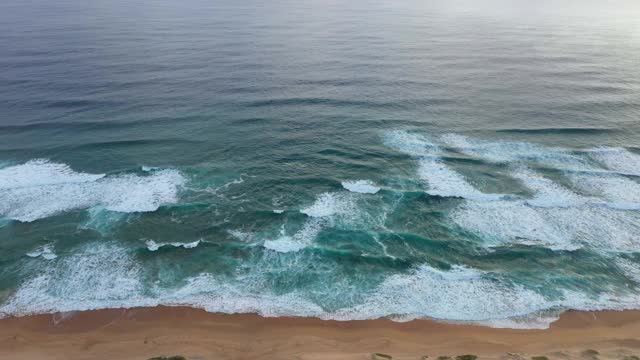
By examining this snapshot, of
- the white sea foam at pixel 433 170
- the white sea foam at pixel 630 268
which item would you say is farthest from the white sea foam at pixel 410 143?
the white sea foam at pixel 630 268

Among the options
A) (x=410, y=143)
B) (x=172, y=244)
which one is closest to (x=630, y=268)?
(x=410, y=143)

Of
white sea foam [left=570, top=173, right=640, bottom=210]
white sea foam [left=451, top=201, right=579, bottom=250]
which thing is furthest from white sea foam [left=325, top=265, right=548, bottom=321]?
white sea foam [left=570, top=173, right=640, bottom=210]

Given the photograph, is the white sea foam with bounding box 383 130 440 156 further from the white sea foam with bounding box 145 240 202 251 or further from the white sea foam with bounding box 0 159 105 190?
the white sea foam with bounding box 0 159 105 190

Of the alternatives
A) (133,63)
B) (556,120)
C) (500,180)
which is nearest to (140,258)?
(500,180)

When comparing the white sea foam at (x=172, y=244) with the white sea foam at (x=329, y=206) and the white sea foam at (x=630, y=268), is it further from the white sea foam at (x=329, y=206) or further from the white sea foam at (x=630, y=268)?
the white sea foam at (x=630, y=268)

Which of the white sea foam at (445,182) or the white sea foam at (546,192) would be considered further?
the white sea foam at (445,182)

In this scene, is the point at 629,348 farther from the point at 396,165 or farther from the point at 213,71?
the point at 213,71
